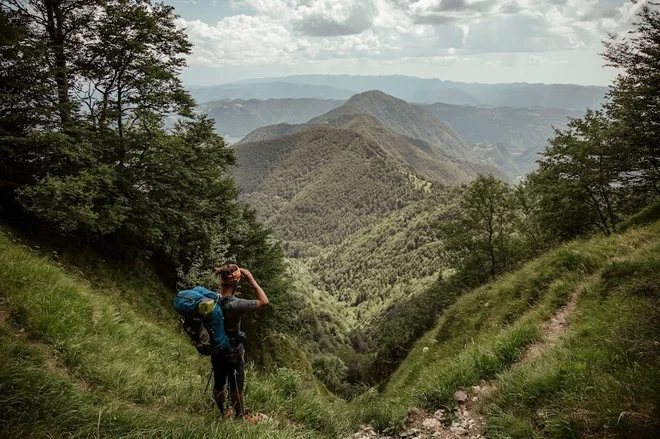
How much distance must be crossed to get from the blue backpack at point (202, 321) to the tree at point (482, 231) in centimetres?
2577

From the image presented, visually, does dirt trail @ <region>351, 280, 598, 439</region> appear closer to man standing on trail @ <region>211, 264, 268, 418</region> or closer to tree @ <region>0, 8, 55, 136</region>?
man standing on trail @ <region>211, 264, 268, 418</region>

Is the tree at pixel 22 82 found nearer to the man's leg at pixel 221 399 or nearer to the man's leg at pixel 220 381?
the man's leg at pixel 220 381

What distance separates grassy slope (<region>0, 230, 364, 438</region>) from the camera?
12.3 feet

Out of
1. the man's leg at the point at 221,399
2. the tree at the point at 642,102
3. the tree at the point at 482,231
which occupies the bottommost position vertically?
the tree at the point at 482,231

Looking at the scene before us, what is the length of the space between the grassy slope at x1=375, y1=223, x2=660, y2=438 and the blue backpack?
Result: 11.8ft

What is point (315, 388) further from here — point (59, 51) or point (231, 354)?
point (59, 51)

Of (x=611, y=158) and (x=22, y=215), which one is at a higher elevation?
(x=611, y=158)

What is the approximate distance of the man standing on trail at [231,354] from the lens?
520cm

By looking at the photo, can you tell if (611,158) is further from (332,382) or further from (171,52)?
(332,382)

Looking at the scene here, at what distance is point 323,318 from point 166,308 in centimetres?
13477

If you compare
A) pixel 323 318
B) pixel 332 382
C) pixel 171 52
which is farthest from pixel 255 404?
pixel 323 318

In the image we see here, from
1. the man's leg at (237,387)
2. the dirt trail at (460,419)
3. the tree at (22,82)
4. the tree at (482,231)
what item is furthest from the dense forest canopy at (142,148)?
the man's leg at (237,387)

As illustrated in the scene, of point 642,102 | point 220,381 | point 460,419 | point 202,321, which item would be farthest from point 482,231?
point 202,321

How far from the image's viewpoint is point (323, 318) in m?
146
